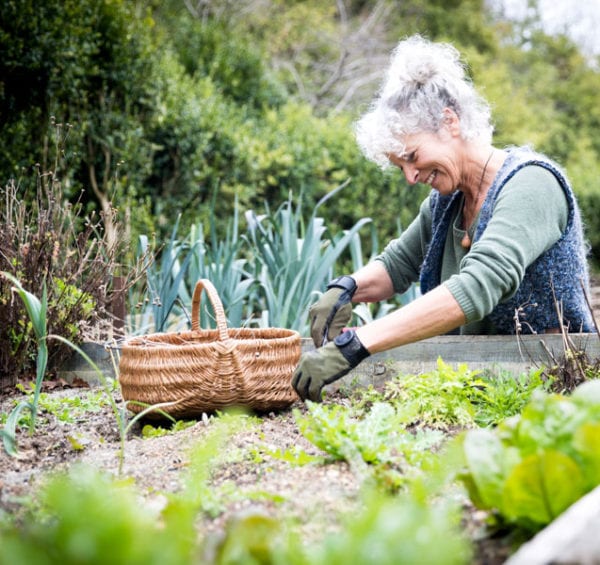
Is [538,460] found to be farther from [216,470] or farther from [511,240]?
[511,240]

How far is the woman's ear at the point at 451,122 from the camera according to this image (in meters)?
2.50

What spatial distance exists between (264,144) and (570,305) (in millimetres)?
4107

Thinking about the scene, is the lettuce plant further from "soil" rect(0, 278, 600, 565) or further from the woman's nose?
the woman's nose

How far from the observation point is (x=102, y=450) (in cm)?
210

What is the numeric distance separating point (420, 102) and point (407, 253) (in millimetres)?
825

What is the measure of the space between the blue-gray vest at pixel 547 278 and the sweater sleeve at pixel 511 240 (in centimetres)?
6

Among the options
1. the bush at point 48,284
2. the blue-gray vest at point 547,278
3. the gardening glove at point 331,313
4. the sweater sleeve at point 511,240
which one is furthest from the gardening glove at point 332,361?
the bush at point 48,284

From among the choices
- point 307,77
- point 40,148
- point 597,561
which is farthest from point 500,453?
point 307,77

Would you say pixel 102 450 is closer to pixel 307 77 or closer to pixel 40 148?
pixel 40 148

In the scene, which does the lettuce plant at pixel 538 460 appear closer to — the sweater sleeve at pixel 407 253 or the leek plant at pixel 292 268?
the sweater sleeve at pixel 407 253

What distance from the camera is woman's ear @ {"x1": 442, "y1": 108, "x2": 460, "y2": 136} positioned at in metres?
2.50

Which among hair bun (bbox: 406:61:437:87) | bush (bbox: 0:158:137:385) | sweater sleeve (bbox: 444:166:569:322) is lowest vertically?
bush (bbox: 0:158:137:385)

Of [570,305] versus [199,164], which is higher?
[570,305]

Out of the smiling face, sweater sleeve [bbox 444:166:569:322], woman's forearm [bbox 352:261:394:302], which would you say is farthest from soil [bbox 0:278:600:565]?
the smiling face
